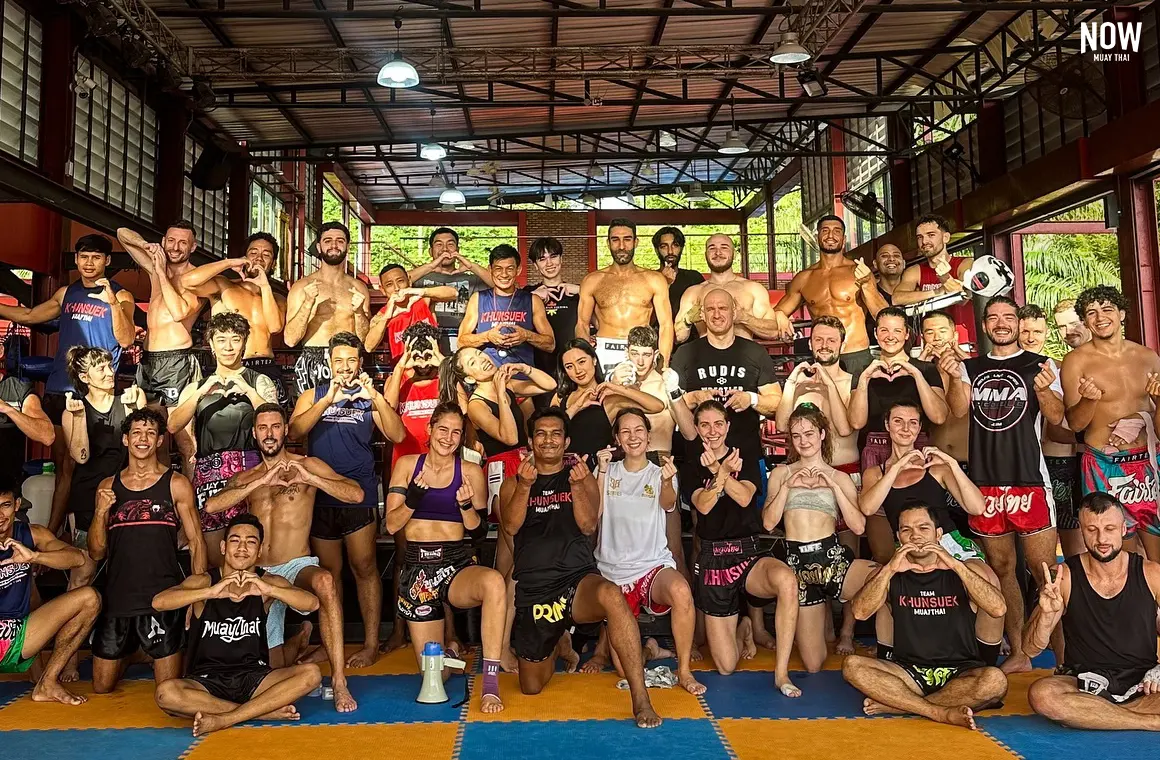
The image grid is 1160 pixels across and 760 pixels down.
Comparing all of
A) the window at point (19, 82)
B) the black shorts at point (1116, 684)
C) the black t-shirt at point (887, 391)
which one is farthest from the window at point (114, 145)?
the black shorts at point (1116, 684)

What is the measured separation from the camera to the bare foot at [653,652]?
18.4ft

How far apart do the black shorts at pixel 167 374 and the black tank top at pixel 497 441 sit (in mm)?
2116

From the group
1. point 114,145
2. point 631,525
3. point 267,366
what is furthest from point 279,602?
point 114,145

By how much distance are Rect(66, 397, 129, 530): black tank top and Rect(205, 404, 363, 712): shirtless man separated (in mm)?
1102

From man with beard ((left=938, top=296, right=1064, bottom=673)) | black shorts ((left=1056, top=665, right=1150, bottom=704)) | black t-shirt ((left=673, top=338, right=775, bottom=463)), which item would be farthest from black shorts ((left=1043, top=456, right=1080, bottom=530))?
black t-shirt ((left=673, top=338, right=775, bottom=463))

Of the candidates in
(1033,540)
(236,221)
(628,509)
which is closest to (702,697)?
(628,509)

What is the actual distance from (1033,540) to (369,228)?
25.0 meters

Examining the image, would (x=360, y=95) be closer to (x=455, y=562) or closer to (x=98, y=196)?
(x=98, y=196)

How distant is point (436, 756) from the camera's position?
4059mm

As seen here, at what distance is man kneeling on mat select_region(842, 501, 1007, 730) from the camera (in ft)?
14.8

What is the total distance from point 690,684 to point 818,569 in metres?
1.04

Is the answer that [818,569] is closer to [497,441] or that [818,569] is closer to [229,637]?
[497,441]

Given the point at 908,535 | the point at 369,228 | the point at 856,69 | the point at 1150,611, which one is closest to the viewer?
the point at 1150,611

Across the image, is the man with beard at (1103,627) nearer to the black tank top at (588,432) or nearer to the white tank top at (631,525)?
the white tank top at (631,525)
